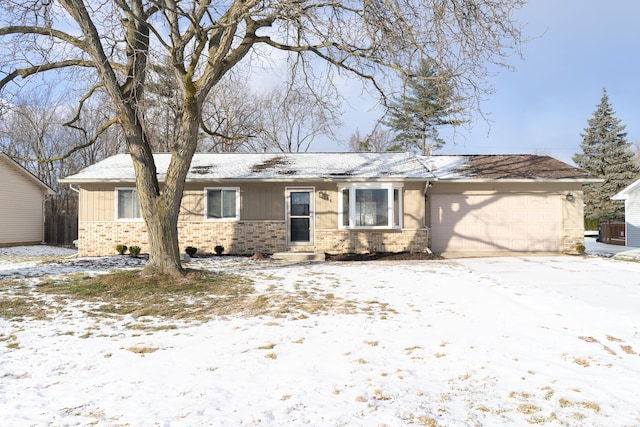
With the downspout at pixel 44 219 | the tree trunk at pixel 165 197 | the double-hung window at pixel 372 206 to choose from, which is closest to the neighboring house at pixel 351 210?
the double-hung window at pixel 372 206

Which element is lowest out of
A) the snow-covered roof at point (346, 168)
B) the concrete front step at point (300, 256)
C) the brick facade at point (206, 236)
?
the concrete front step at point (300, 256)

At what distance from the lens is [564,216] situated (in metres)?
13.7

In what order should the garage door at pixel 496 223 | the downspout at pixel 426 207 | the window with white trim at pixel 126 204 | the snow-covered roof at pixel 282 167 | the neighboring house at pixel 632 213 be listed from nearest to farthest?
1. the snow-covered roof at pixel 282 167
2. the downspout at pixel 426 207
3. the window with white trim at pixel 126 204
4. the garage door at pixel 496 223
5. the neighboring house at pixel 632 213

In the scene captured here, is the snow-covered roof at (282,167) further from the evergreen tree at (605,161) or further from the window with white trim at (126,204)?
the evergreen tree at (605,161)

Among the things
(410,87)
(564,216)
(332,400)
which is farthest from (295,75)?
(564,216)

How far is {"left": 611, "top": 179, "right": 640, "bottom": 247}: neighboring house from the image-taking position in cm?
1875

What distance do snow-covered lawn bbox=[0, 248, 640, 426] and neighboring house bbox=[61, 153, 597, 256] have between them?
6.61m

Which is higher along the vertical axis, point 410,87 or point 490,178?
point 410,87

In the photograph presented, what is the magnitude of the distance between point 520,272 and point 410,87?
5.04 meters

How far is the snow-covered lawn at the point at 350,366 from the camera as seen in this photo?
2846mm

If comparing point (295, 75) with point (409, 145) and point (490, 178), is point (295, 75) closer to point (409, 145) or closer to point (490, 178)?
point (490, 178)

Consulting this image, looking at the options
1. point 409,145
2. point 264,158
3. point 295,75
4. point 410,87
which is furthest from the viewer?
point 409,145

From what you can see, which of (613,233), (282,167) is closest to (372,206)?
(282,167)

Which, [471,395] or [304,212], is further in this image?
[304,212]
